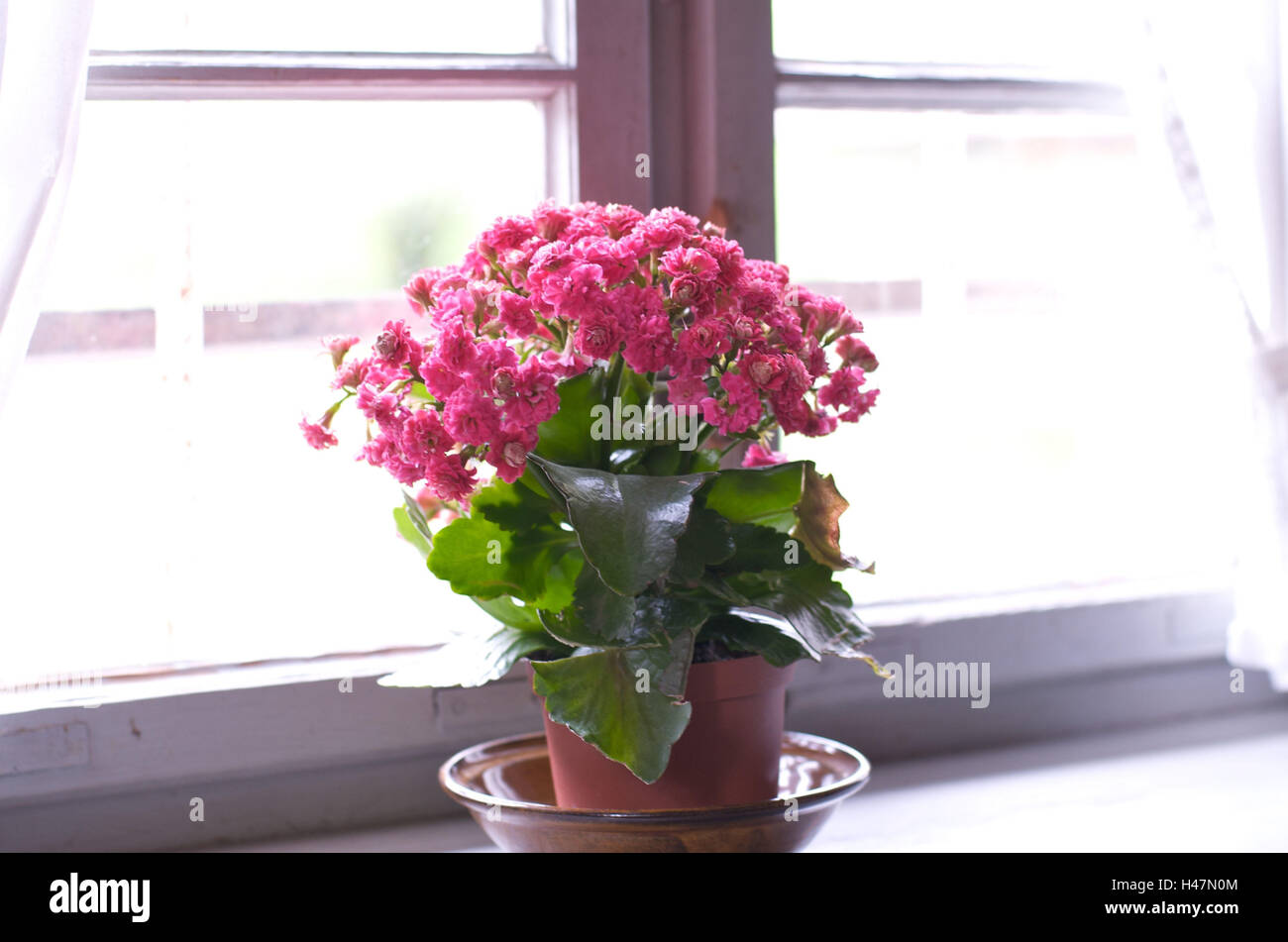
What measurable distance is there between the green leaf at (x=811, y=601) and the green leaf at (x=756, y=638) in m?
0.02

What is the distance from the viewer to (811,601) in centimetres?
95

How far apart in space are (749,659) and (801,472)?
0.16 m

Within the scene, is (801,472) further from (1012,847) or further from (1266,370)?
(1266,370)

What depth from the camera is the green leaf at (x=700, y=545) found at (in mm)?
887

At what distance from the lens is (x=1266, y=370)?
1.41 metres

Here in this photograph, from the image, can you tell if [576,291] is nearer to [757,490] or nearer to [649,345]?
[649,345]

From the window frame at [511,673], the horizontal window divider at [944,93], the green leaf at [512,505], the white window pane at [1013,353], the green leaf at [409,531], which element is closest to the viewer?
the green leaf at [512,505]

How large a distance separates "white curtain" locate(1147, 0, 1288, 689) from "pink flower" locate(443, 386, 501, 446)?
3.29 feet

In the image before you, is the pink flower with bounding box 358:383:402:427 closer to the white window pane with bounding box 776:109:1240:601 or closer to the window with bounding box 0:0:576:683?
the window with bounding box 0:0:576:683

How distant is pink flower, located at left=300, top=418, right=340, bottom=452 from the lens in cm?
93

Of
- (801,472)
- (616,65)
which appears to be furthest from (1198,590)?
(616,65)

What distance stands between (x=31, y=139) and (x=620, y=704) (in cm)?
68

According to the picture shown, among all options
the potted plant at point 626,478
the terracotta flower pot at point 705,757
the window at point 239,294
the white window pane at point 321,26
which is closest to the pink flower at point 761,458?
the potted plant at point 626,478

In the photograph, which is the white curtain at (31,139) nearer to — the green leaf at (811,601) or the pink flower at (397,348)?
the pink flower at (397,348)
